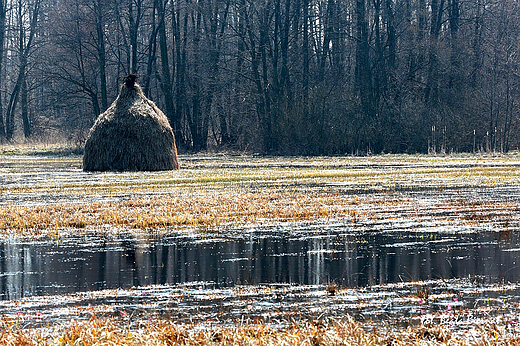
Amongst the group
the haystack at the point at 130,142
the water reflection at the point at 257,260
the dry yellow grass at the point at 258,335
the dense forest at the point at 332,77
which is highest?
the dense forest at the point at 332,77

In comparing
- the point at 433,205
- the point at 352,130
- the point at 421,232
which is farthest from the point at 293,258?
the point at 352,130

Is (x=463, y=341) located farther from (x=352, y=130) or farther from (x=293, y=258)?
(x=352, y=130)

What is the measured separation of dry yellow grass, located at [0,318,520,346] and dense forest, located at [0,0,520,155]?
38.1m

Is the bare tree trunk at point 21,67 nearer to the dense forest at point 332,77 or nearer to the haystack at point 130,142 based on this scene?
the dense forest at point 332,77

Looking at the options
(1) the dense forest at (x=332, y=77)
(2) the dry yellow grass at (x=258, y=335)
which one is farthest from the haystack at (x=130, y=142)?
(2) the dry yellow grass at (x=258, y=335)

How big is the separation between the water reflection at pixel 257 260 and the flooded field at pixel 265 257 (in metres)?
0.02

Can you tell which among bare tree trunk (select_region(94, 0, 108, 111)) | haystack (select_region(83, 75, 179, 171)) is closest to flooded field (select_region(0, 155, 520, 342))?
haystack (select_region(83, 75, 179, 171))

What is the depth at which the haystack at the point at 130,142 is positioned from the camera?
3006 cm

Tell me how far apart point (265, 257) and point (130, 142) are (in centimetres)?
2086

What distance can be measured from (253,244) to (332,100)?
37.7 m

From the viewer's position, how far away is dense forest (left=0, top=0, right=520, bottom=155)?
4569 cm

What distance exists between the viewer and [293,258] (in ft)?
32.0

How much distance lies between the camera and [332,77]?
2226 inches

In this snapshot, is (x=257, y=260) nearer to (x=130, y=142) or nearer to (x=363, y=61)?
(x=130, y=142)
